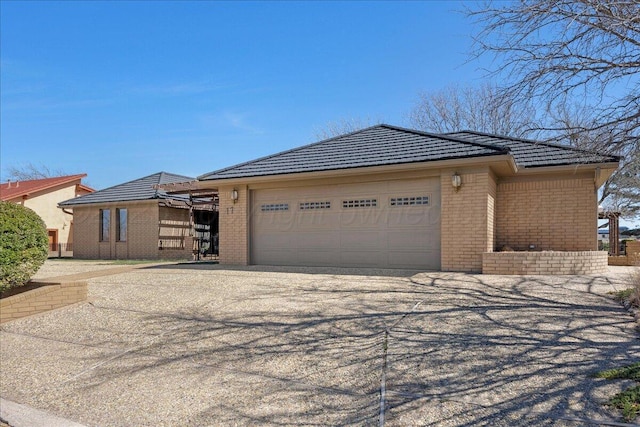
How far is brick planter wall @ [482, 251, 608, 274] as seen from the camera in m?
10.3

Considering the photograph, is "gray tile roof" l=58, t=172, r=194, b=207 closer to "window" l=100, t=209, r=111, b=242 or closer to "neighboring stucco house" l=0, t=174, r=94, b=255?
"window" l=100, t=209, r=111, b=242

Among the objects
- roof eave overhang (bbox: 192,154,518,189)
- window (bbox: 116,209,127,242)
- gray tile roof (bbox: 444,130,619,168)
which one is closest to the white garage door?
roof eave overhang (bbox: 192,154,518,189)

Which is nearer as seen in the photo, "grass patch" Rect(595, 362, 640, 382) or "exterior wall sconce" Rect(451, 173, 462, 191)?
"grass patch" Rect(595, 362, 640, 382)

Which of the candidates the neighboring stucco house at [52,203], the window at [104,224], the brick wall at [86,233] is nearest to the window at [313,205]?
the window at [104,224]

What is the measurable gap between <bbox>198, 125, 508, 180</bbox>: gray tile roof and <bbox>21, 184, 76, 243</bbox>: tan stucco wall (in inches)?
853

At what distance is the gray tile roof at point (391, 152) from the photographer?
38.8ft

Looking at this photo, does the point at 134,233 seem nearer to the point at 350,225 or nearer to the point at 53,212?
the point at 53,212

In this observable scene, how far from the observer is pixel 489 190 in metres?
11.6

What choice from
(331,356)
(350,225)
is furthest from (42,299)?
(350,225)

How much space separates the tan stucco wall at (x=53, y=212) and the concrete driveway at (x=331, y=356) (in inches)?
1018

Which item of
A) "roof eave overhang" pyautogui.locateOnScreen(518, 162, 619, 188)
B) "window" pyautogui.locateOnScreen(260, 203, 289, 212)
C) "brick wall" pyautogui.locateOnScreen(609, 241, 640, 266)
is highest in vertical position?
"roof eave overhang" pyautogui.locateOnScreen(518, 162, 619, 188)

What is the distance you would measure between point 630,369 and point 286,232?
1048 cm

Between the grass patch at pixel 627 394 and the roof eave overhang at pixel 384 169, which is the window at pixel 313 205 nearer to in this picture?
the roof eave overhang at pixel 384 169

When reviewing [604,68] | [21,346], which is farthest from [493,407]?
[21,346]
